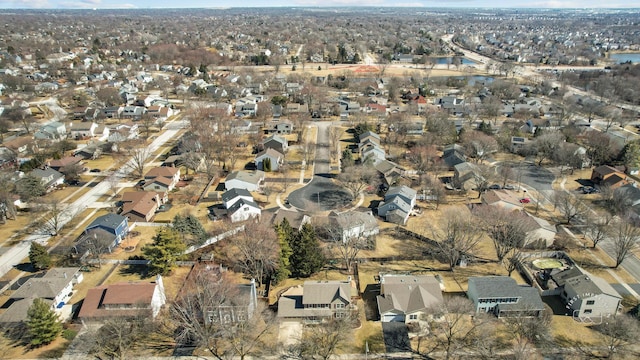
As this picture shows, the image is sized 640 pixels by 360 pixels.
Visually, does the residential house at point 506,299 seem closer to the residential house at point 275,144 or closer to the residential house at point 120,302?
the residential house at point 120,302

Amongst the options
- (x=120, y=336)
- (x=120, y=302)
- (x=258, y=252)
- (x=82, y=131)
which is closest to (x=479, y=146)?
(x=258, y=252)

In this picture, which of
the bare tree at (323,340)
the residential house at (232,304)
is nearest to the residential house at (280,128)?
the residential house at (232,304)

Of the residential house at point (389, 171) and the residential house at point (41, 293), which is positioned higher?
the residential house at point (389, 171)

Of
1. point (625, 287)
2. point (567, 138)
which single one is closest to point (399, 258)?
point (625, 287)

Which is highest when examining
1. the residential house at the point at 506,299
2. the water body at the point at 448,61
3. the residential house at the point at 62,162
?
the water body at the point at 448,61

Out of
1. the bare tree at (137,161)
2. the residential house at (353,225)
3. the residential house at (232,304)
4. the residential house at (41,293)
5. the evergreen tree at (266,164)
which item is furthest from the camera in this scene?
the evergreen tree at (266,164)

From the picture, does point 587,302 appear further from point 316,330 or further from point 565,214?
point 316,330

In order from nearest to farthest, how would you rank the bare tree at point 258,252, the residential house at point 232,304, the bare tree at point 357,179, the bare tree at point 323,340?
the bare tree at point 323,340
the residential house at point 232,304
the bare tree at point 258,252
the bare tree at point 357,179
